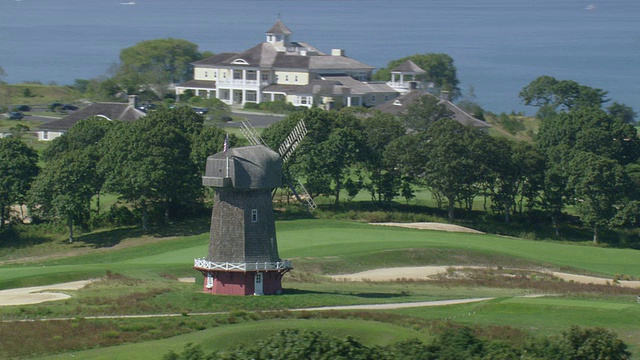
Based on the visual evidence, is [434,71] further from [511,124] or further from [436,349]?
[436,349]

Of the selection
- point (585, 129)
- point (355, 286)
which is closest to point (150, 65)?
point (585, 129)

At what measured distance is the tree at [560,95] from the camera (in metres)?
130

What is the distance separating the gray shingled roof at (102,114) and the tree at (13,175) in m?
24.9

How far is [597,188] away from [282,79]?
6690cm

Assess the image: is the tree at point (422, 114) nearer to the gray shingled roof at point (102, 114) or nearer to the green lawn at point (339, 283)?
the gray shingled roof at point (102, 114)

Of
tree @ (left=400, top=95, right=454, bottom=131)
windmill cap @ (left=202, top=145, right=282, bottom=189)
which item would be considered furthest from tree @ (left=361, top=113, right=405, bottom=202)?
windmill cap @ (left=202, top=145, right=282, bottom=189)

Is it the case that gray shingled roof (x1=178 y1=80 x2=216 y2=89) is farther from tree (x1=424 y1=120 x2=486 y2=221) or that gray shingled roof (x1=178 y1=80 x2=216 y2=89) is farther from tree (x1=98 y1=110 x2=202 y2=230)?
tree (x1=98 y1=110 x2=202 y2=230)

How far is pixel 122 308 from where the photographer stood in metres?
46.2

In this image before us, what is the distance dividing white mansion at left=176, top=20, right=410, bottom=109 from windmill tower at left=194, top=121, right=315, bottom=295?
81.1m

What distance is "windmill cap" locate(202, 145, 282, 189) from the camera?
164ft

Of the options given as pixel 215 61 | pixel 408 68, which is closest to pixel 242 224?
pixel 408 68

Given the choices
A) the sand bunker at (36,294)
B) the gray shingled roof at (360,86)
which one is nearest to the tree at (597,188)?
the sand bunker at (36,294)

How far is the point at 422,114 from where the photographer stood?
108 metres

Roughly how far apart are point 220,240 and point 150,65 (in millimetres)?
110134
